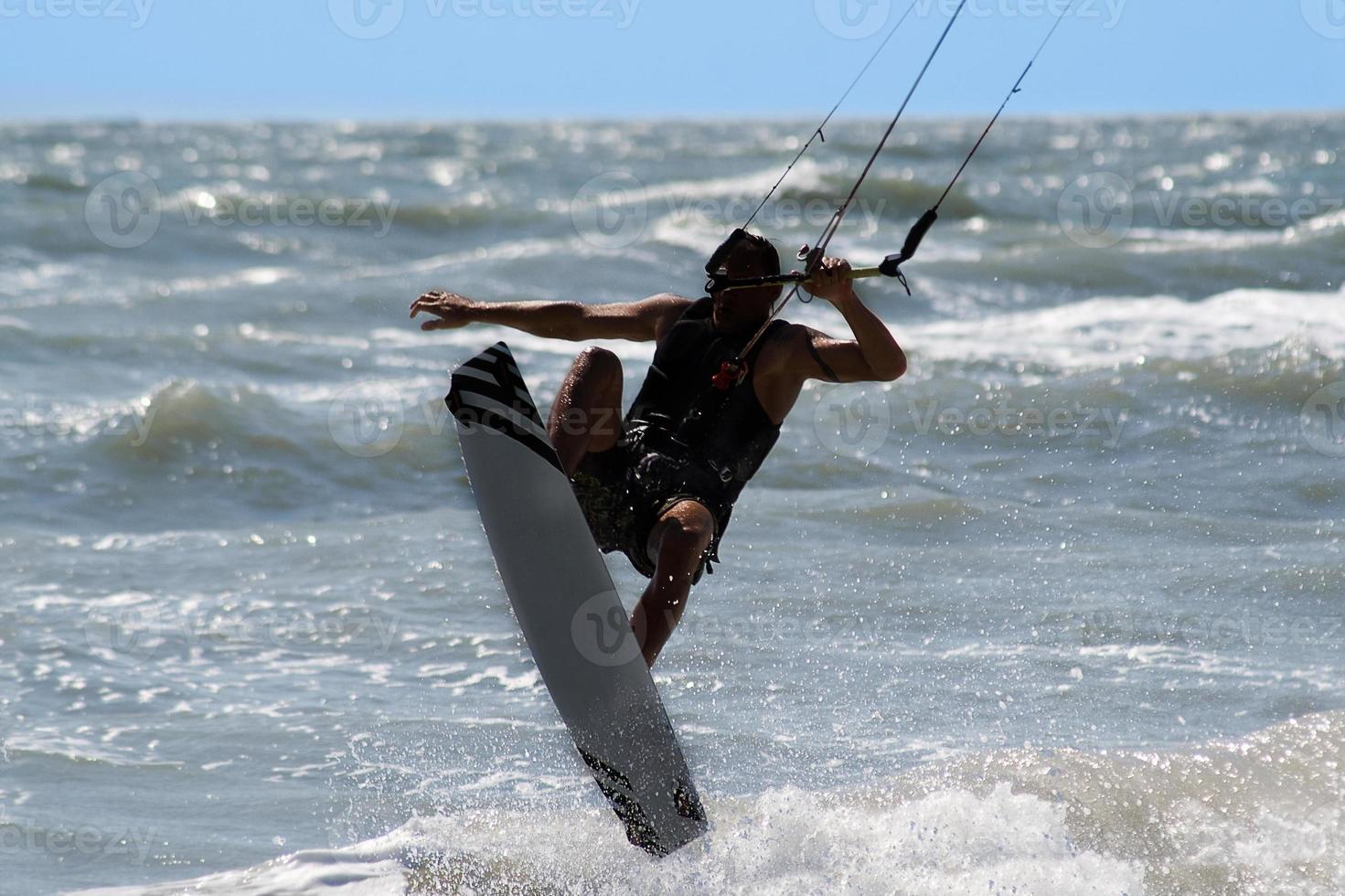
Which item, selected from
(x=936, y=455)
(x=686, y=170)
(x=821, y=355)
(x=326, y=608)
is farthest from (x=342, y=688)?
(x=686, y=170)

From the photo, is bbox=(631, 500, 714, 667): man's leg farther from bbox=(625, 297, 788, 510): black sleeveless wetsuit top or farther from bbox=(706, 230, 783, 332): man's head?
bbox=(706, 230, 783, 332): man's head

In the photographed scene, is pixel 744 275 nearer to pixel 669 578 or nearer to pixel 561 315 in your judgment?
pixel 561 315

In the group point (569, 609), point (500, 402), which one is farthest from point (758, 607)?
point (500, 402)

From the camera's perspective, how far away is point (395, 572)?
7.83m

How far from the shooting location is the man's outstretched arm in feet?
15.9

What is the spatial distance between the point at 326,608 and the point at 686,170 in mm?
30114

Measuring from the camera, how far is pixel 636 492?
4.86m

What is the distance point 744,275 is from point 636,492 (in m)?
0.79

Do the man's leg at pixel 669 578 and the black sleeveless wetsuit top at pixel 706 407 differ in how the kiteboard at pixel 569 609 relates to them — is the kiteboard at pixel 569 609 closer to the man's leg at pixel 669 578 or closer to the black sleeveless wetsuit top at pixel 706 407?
the man's leg at pixel 669 578

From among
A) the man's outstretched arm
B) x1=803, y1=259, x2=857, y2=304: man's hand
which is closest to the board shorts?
the man's outstretched arm

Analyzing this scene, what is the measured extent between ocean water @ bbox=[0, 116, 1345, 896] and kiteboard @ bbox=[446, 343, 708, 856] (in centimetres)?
19

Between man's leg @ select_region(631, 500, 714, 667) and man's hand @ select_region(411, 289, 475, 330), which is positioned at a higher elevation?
man's hand @ select_region(411, 289, 475, 330)

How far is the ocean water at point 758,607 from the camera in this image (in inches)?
183

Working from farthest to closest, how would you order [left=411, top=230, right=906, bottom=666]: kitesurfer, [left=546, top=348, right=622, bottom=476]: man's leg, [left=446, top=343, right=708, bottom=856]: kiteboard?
[left=546, top=348, right=622, bottom=476]: man's leg
[left=411, top=230, right=906, bottom=666]: kitesurfer
[left=446, top=343, right=708, bottom=856]: kiteboard
